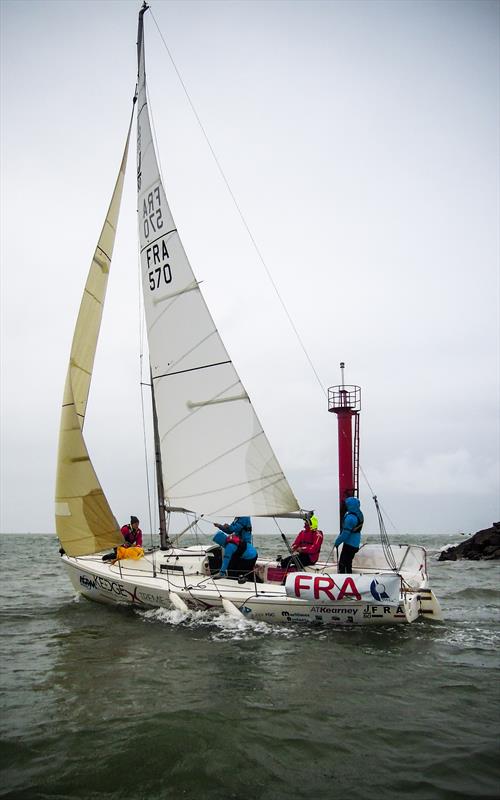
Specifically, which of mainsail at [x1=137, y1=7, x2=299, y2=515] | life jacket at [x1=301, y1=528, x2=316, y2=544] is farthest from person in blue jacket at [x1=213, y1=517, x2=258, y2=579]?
life jacket at [x1=301, y1=528, x2=316, y2=544]

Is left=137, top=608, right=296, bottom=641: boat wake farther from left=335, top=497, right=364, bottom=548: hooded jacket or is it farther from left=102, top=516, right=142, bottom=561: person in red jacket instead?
left=102, top=516, right=142, bottom=561: person in red jacket

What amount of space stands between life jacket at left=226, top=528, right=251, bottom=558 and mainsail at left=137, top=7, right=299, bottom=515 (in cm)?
52

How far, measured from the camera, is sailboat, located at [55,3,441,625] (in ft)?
34.1

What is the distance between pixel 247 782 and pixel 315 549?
25.0 ft

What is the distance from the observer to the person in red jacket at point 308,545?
38.0 feet

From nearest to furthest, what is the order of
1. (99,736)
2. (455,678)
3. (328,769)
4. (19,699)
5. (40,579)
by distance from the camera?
(328,769) < (99,736) < (19,699) < (455,678) < (40,579)

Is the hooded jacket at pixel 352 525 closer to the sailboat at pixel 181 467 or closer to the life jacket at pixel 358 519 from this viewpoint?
the life jacket at pixel 358 519

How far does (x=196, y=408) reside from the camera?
1098 centimetres

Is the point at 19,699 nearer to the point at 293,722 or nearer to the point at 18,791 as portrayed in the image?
the point at 18,791

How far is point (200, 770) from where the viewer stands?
446cm

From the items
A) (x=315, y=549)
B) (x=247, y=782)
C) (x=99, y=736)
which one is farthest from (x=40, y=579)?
(x=247, y=782)

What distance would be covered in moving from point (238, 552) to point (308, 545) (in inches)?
78.8

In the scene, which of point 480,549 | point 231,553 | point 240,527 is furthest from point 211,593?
point 480,549

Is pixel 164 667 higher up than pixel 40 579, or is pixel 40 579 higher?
pixel 164 667
